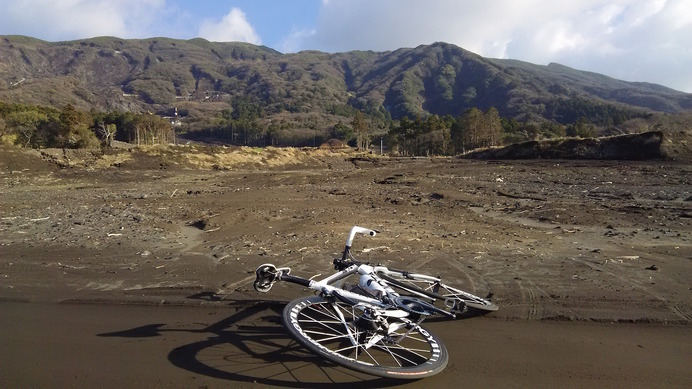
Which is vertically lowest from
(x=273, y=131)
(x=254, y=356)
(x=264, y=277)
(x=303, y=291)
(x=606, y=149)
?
(x=254, y=356)

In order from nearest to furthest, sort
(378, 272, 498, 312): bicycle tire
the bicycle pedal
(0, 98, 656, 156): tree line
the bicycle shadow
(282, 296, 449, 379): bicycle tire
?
(282, 296, 449, 379): bicycle tire → the bicycle shadow → the bicycle pedal → (378, 272, 498, 312): bicycle tire → (0, 98, 656, 156): tree line

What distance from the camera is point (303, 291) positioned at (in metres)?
5.57

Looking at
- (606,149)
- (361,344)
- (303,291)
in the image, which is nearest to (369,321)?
(361,344)

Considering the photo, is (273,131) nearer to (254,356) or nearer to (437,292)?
(437,292)

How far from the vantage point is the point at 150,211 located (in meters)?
12.6

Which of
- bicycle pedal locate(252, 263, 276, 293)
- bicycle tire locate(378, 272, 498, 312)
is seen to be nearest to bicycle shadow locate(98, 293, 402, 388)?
bicycle pedal locate(252, 263, 276, 293)

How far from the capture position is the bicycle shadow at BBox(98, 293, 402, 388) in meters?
3.57

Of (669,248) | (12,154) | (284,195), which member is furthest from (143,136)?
(669,248)

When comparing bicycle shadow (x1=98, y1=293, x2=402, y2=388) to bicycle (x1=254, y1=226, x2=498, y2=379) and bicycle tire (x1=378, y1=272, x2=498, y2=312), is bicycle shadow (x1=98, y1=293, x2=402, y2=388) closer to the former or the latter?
bicycle (x1=254, y1=226, x2=498, y2=379)

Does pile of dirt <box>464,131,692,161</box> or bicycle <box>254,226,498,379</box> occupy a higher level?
pile of dirt <box>464,131,692,161</box>

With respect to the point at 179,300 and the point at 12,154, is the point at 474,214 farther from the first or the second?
the point at 12,154

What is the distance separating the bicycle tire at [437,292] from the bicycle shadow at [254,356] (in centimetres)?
124

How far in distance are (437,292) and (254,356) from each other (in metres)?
2.09

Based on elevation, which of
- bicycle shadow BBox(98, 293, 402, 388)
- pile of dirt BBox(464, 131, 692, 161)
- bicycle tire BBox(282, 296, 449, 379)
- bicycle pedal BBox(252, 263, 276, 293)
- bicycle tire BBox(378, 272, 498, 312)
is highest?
pile of dirt BBox(464, 131, 692, 161)
